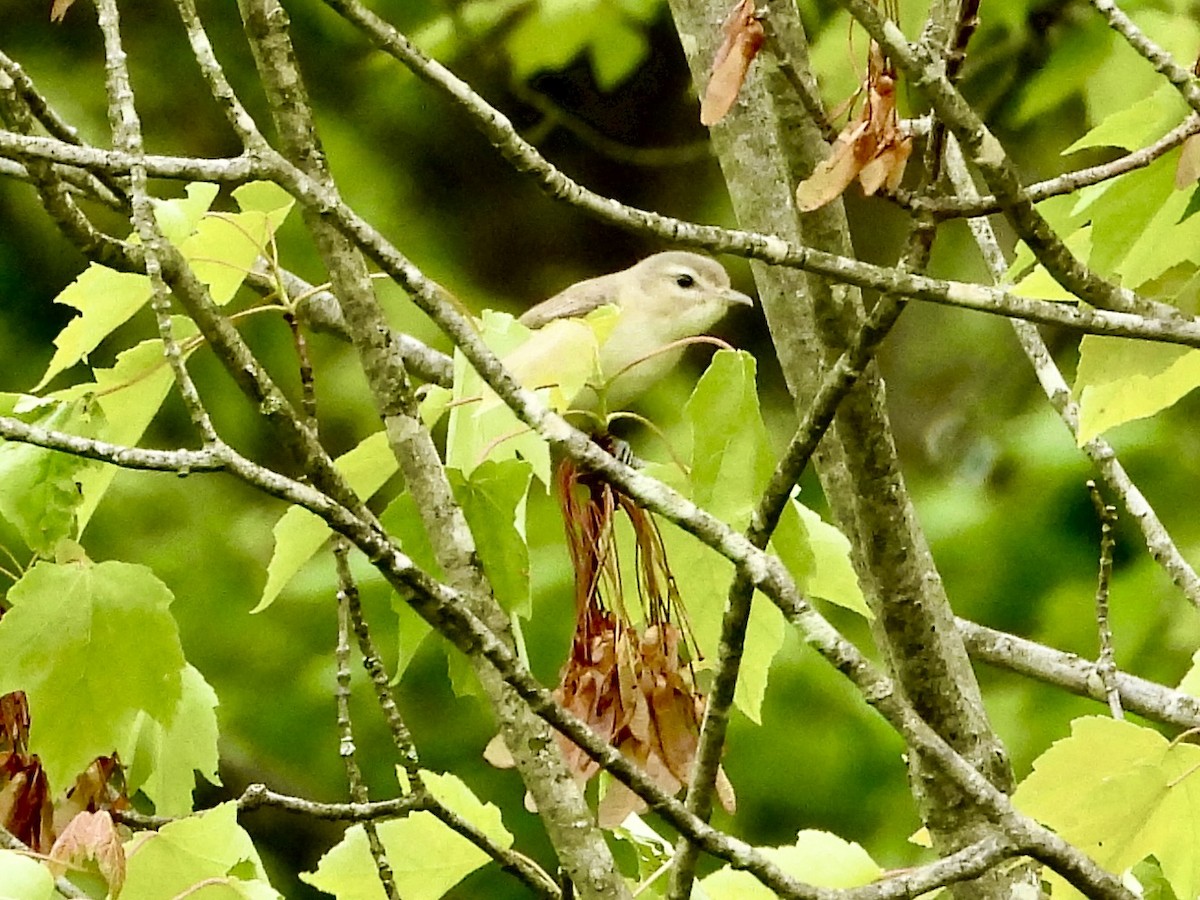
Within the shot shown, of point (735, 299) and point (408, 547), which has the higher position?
point (735, 299)

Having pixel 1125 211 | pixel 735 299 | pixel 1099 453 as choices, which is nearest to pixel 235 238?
pixel 1125 211

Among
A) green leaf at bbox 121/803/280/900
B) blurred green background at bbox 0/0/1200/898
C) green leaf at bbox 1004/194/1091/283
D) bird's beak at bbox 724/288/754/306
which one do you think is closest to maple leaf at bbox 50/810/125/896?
green leaf at bbox 121/803/280/900

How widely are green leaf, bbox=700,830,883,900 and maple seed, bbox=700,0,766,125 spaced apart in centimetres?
47

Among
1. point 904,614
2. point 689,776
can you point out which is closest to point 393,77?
point 904,614

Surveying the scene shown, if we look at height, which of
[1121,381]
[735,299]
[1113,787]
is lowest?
[1113,787]

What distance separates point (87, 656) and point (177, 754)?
216mm

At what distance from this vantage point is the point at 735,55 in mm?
827

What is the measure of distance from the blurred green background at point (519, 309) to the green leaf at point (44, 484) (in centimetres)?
96

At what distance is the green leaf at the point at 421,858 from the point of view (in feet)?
3.64

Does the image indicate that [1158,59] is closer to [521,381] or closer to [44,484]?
[521,381]

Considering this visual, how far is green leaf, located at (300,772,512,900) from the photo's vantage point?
1108mm

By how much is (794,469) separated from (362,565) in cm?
160

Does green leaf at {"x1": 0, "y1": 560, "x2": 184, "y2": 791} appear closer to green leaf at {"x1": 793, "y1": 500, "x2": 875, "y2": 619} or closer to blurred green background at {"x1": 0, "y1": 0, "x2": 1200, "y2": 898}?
green leaf at {"x1": 793, "y1": 500, "x2": 875, "y2": 619}

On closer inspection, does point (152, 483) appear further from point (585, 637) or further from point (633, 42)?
point (585, 637)
